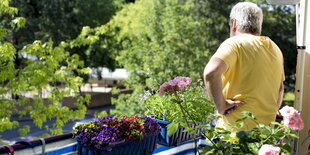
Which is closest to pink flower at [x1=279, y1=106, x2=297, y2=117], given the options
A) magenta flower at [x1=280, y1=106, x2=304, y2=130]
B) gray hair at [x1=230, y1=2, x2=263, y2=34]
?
A: magenta flower at [x1=280, y1=106, x2=304, y2=130]

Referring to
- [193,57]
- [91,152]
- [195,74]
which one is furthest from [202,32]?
[91,152]

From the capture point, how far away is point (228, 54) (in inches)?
65.1

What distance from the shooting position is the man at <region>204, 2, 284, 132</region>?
66.4 inches

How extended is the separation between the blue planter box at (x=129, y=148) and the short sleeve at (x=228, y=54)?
0.64m

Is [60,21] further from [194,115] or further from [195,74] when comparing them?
[194,115]

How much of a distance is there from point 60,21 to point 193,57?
7.08 metres

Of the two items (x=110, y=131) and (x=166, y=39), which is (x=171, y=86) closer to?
(x=110, y=131)

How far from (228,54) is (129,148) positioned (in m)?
0.73

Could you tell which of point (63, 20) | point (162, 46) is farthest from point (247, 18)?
point (63, 20)

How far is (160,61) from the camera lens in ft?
40.9

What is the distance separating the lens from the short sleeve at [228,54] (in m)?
1.64

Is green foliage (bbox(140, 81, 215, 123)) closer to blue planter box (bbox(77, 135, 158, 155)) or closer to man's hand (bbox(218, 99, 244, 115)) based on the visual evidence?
blue planter box (bbox(77, 135, 158, 155))

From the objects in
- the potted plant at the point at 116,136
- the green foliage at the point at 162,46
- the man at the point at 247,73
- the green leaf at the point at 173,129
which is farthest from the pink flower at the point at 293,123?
the green foliage at the point at 162,46

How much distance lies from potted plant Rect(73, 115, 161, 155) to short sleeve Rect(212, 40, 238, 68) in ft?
1.95
